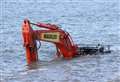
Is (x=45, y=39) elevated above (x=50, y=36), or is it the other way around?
(x=50, y=36)

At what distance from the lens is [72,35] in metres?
40.5

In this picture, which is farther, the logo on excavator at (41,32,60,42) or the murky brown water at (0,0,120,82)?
the logo on excavator at (41,32,60,42)

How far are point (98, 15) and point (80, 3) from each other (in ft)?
46.9

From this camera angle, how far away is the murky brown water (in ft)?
89.8

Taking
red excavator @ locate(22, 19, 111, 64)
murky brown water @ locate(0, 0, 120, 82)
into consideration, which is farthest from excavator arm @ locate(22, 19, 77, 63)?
murky brown water @ locate(0, 0, 120, 82)

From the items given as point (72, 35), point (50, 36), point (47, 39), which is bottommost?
point (72, 35)

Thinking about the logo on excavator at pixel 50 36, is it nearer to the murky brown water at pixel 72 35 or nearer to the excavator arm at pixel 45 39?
the excavator arm at pixel 45 39

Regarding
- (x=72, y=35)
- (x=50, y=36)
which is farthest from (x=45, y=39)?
(x=72, y=35)

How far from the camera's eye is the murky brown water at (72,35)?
89.8 ft

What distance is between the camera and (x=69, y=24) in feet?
155

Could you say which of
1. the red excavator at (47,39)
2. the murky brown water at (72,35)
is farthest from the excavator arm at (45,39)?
the murky brown water at (72,35)

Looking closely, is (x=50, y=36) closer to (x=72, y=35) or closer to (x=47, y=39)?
(x=47, y=39)

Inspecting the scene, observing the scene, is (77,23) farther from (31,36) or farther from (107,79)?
(107,79)

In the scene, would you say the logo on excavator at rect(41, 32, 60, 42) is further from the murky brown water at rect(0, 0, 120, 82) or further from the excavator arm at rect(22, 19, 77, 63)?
the murky brown water at rect(0, 0, 120, 82)
